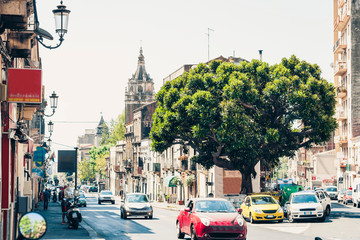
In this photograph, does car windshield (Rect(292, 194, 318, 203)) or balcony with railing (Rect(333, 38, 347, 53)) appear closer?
car windshield (Rect(292, 194, 318, 203))

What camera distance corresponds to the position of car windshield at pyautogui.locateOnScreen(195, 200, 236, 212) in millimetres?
22312

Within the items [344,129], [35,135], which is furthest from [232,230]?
[344,129]

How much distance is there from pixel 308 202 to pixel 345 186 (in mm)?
53144

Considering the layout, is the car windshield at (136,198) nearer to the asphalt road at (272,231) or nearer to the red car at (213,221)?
the asphalt road at (272,231)

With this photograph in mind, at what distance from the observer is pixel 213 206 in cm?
2256

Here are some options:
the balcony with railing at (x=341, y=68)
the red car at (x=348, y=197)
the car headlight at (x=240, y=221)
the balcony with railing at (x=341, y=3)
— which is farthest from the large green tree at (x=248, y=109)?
the balcony with railing at (x=341, y=3)

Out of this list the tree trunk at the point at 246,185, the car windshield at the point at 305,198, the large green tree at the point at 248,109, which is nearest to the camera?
the car windshield at the point at 305,198

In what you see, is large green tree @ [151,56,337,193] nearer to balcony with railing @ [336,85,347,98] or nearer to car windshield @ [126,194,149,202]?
car windshield @ [126,194,149,202]

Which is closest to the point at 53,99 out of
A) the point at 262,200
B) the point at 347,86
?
the point at 262,200

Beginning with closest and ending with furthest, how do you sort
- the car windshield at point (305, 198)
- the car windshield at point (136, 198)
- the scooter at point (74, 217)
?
the scooter at point (74, 217), the car windshield at point (305, 198), the car windshield at point (136, 198)

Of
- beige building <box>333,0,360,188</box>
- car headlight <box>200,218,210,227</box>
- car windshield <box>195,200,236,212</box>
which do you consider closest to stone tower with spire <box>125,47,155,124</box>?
beige building <box>333,0,360,188</box>

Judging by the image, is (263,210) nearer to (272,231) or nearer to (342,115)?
(272,231)

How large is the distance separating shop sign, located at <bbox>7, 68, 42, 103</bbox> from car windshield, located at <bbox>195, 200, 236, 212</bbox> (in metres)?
8.14

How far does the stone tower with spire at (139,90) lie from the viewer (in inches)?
5305
